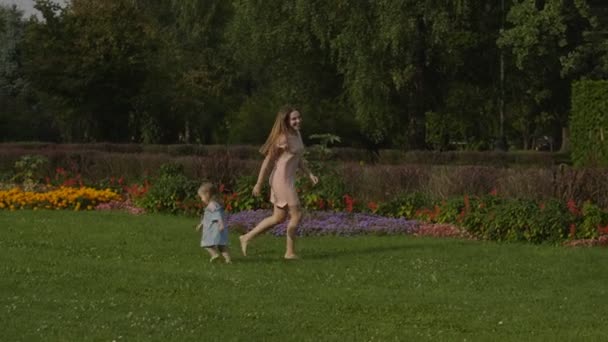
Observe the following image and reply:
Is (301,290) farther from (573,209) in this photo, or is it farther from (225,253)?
(573,209)

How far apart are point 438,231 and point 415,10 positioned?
14573mm

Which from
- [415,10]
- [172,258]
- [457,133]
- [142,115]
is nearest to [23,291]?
[172,258]

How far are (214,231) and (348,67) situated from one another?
59.7 feet

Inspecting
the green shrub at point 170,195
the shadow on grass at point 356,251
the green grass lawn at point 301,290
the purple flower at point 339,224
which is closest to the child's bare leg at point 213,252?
the green grass lawn at point 301,290

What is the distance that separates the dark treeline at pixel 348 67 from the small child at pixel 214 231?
1651 centimetres

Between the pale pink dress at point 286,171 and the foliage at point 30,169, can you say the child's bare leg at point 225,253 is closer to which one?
the pale pink dress at point 286,171

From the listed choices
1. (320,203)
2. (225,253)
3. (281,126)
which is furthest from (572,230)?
(225,253)

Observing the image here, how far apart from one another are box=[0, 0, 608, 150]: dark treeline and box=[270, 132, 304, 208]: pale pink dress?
1598 centimetres

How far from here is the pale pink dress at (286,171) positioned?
1332 centimetres

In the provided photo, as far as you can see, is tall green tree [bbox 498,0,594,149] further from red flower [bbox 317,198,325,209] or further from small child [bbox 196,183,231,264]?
small child [bbox 196,183,231,264]

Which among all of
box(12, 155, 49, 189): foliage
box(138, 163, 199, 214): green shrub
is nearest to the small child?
box(138, 163, 199, 214): green shrub

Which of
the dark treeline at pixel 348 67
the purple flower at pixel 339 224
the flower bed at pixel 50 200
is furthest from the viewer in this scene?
the dark treeline at pixel 348 67

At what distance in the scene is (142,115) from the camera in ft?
143

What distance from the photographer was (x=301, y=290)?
10.6 metres
